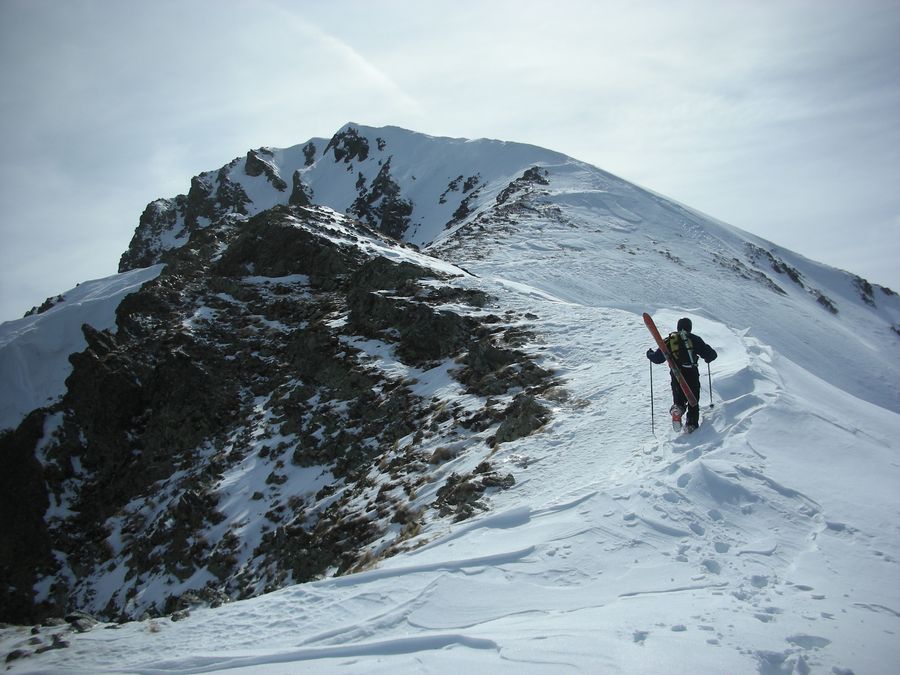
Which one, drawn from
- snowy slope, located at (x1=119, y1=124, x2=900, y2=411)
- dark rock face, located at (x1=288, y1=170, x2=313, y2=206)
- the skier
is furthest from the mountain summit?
dark rock face, located at (x1=288, y1=170, x2=313, y2=206)

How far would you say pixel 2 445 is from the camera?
61.8 ft

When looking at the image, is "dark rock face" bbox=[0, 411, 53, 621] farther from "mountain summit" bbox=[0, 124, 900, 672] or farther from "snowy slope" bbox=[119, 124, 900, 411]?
"snowy slope" bbox=[119, 124, 900, 411]

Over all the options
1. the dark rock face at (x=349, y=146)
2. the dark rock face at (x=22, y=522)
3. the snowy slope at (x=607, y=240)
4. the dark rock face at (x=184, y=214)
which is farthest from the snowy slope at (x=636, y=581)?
the dark rock face at (x=184, y=214)

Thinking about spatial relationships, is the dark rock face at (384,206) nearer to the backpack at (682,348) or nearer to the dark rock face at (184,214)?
the dark rock face at (184,214)

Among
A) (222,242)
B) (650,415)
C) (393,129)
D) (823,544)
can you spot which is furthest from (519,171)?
(823,544)

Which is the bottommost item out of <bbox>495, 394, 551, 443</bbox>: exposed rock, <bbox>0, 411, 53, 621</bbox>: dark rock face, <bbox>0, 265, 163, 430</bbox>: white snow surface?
<bbox>0, 411, 53, 621</bbox>: dark rock face

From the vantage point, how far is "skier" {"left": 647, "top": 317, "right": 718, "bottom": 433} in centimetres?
811

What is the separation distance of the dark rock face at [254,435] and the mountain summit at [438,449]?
0.08m

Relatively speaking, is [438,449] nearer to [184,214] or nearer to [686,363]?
[686,363]

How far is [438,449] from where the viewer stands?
10.6m

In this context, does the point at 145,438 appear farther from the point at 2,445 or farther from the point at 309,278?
the point at 309,278

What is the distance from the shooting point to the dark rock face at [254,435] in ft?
35.3

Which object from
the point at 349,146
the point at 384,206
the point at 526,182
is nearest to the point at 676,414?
the point at 526,182

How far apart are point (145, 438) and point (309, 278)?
912cm
